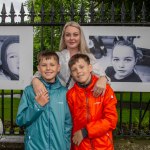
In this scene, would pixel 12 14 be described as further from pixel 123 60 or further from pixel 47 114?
pixel 47 114

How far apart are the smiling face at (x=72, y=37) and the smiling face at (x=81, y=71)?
0.55m

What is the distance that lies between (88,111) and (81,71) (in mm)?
417

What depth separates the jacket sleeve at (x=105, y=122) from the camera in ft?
13.6

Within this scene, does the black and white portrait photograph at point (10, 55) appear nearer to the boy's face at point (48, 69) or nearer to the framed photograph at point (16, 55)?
the framed photograph at point (16, 55)

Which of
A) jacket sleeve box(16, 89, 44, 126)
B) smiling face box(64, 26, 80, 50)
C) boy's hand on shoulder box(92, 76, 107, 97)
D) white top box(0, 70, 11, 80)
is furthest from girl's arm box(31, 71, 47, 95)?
white top box(0, 70, 11, 80)

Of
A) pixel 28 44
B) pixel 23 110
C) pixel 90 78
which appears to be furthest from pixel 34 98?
pixel 28 44

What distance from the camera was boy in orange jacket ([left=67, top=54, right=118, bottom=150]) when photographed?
418cm

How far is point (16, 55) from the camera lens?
257 inches

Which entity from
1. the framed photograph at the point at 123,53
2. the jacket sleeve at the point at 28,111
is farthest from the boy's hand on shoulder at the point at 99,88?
the framed photograph at the point at 123,53

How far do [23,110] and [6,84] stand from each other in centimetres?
253

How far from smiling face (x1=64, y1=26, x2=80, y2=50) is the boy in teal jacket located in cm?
55

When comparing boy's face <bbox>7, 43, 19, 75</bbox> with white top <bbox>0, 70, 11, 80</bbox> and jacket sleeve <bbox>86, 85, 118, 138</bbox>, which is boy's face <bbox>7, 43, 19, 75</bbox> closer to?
white top <bbox>0, 70, 11, 80</bbox>

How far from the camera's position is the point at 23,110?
164 inches

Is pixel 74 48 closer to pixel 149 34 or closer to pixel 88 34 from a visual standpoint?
pixel 88 34
